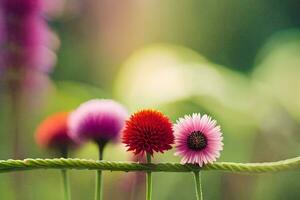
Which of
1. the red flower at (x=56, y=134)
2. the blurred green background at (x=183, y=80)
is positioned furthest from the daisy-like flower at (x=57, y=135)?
the blurred green background at (x=183, y=80)

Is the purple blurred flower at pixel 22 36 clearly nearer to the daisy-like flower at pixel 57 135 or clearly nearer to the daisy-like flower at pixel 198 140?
the daisy-like flower at pixel 57 135

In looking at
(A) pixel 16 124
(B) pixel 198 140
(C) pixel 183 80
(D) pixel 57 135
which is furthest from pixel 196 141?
(C) pixel 183 80

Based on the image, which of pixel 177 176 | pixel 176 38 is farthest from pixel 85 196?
pixel 176 38

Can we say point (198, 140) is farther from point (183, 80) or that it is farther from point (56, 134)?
point (183, 80)

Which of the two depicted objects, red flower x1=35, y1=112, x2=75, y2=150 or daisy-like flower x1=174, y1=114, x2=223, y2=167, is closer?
daisy-like flower x1=174, y1=114, x2=223, y2=167

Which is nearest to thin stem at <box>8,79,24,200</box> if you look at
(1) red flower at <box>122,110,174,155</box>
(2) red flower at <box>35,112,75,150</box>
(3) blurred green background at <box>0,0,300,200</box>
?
(3) blurred green background at <box>0,0,300,200</box>

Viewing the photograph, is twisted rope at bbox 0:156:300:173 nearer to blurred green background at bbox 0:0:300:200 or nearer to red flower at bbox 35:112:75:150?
red flower at bbox 35:112:75:150

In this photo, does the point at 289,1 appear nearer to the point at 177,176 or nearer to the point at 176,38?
the point at 176,38
